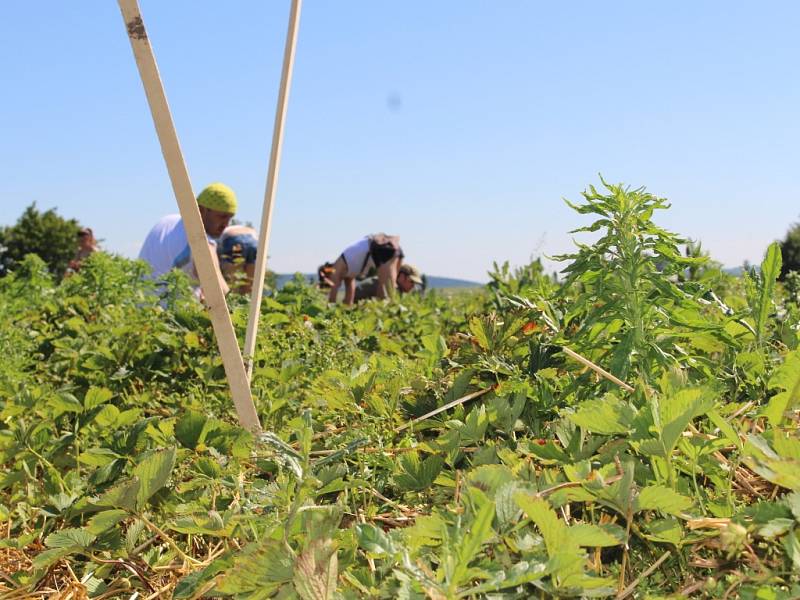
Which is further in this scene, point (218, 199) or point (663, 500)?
point (218, 199)

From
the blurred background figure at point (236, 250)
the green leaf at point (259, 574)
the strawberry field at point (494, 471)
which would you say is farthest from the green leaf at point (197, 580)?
the blurred background figure at point (236, 250)

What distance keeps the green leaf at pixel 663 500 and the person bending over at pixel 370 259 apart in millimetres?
7652

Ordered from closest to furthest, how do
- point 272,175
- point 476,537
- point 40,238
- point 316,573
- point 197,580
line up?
point 476,537 → point 316,573 → point 197,580 → point 272,175 → point 40,238

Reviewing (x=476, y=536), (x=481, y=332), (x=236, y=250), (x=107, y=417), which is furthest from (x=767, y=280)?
(x=236, y=250)

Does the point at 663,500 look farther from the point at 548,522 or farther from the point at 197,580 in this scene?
the point at 197,580

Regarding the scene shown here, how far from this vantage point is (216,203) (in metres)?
6.63

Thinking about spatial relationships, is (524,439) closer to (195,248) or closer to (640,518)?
(640,518)

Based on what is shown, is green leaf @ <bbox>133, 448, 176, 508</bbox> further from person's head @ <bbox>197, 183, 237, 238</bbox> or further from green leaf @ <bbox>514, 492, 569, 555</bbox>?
person's head @ <bbox>197, 183, 237, 238</bbox>

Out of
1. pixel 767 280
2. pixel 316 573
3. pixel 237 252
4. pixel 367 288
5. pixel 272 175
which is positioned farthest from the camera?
pixel 367 288

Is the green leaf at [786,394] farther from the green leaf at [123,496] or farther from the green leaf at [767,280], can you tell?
the green leaf at [123,496]

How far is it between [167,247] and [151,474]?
5.09 m

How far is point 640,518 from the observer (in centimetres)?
129

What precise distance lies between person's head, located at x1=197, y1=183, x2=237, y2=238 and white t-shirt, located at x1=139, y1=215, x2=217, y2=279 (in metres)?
0.26

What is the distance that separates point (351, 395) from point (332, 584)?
813mm
